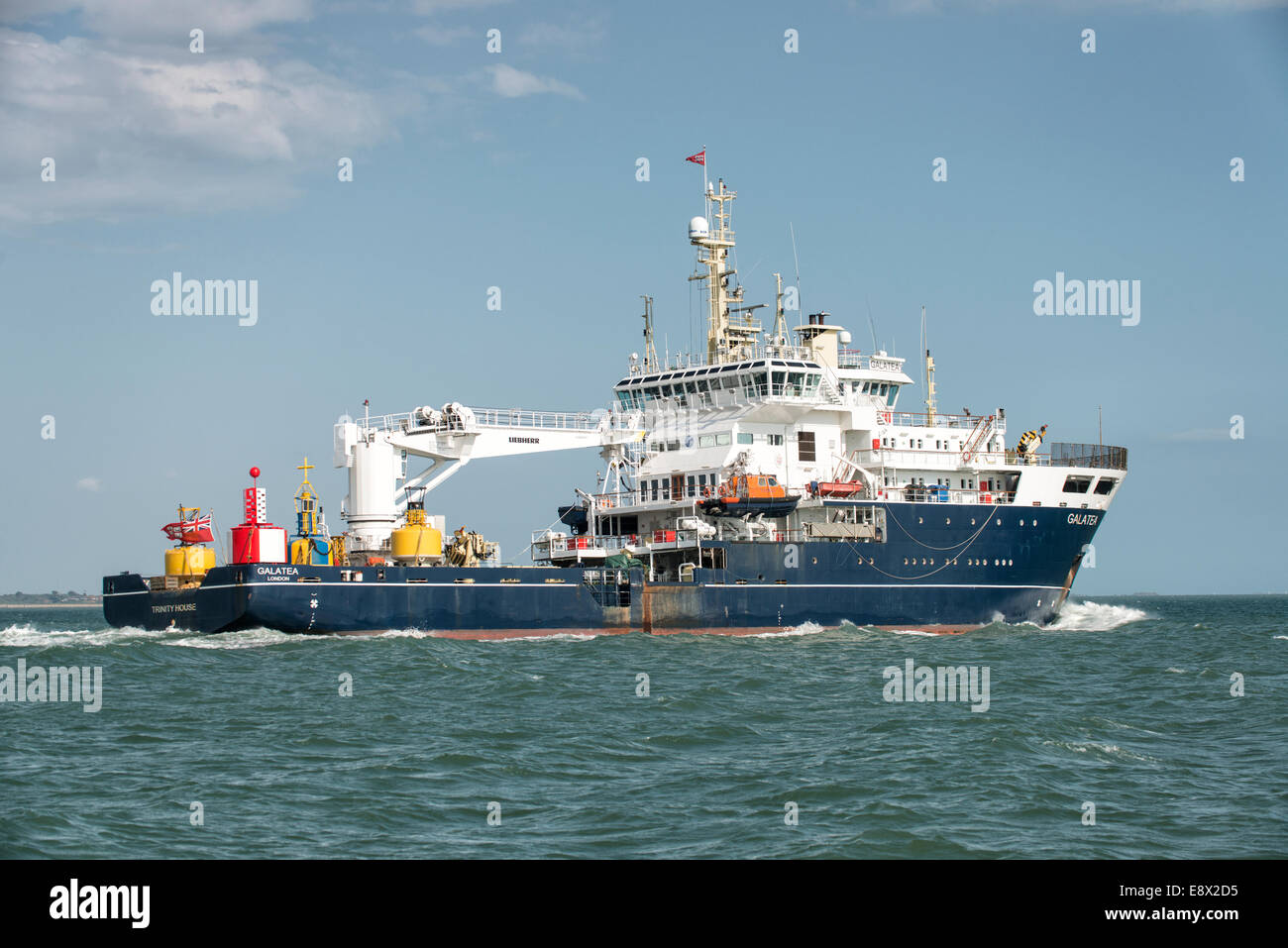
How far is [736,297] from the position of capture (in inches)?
1930

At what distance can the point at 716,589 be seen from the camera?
40.3 meters

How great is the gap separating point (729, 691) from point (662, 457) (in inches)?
846

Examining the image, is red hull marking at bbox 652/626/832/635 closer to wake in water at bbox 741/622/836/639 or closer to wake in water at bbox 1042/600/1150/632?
wake in water at bbox 741/622/836/639

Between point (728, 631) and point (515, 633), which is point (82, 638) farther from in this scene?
point (728, 631)

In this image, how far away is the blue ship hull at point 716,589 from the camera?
1377 inches

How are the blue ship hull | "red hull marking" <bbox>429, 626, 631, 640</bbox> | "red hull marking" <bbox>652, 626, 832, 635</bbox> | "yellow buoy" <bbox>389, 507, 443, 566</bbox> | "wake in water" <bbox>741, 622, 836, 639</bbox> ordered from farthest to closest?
"wake in water" <bbox>741, 622, 836, 639</bbox> → "red hull marking" <bbox>652, 626, 832, 635</bbox> → "yellow buoy" <bbox>389, 507, 443, 566</bbox> → "red hull marking" <bbox>429, 626, 631, 640</bbox> → the blue ship hull

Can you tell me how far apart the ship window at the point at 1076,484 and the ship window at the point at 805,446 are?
9.92m

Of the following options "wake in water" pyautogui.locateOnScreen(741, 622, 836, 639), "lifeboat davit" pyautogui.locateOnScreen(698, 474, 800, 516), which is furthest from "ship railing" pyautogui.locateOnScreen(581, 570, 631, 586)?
"wake in water" pyautogui.locateOnScreen(741, 622, 836, 639)

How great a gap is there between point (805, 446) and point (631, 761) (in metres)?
28.3

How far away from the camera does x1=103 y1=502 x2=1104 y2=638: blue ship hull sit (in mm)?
34969

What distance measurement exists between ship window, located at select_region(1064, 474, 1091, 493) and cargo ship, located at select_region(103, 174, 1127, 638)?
75mm

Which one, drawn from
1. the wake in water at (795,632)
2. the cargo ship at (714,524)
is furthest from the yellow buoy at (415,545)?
the wake in water at (795,632)
